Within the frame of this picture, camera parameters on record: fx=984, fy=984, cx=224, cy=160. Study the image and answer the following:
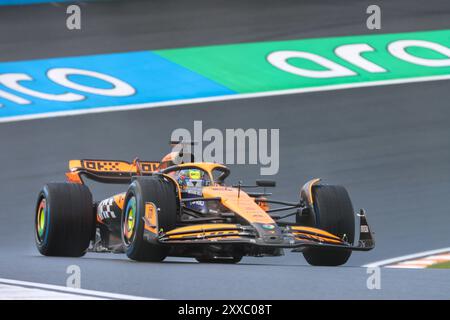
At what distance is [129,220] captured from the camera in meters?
10.3

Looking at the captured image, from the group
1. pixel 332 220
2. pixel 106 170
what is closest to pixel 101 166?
pixel 106 170

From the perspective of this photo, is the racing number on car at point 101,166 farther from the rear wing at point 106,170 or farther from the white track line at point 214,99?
the white track line at point 214,99

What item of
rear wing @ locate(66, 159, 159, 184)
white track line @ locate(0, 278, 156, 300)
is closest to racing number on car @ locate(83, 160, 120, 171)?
rear wing @ locate(66, 159, 159, 184)

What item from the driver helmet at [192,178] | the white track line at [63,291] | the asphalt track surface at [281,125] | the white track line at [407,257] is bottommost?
the white track line at [63,291]

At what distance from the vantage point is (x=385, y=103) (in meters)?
15.6

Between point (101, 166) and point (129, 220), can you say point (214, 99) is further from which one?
point (129, 220)

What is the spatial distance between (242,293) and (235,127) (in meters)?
9.18

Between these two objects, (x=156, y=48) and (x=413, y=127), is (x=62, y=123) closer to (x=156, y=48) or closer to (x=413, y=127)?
(x=156, y=48)

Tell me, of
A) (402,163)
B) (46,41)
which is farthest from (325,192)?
(46,41)

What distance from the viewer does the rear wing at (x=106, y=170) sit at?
40.3 feet

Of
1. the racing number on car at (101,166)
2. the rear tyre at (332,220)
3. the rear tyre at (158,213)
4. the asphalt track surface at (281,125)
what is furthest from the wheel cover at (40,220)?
the rear tyre at (332,220)

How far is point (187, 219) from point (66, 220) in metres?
1.75

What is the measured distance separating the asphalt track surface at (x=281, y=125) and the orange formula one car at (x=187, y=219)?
1.89 ft

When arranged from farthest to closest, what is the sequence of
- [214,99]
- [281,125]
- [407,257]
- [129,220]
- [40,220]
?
[214,99] → [281,125] → [407,257] → [40,220] → [129,220]
